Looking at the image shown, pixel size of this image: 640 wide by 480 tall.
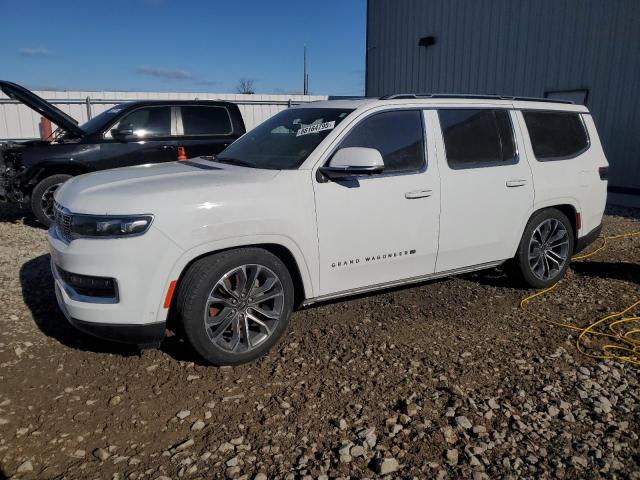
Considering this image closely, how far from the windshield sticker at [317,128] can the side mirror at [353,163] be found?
0.34 metres

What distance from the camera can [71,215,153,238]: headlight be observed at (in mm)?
3051

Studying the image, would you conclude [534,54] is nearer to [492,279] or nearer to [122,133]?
[492,279]

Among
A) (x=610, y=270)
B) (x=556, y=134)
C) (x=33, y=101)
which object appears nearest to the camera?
(x=556, y=134)

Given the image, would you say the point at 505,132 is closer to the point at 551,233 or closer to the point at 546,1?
the point at 551,233

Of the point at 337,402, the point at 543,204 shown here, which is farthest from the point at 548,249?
the point at 337,402

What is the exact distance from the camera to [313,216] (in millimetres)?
3547

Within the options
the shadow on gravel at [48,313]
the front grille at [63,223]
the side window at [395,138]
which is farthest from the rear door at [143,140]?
the side window at [395,138]

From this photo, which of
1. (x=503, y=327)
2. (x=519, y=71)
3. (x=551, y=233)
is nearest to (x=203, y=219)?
(x=503, y=327)

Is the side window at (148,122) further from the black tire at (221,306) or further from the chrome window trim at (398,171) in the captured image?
the black tire at (221,306)

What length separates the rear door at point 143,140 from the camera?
25.0 feet

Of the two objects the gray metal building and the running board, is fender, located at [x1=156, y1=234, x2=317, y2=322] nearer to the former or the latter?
the running board

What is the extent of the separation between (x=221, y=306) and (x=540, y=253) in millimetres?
3196

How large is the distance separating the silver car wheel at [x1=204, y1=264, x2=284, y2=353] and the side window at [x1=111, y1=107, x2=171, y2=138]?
5178mm

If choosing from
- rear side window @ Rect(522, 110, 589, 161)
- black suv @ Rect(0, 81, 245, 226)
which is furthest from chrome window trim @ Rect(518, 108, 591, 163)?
black suv @ Rect(0, 81, 245, 226)
